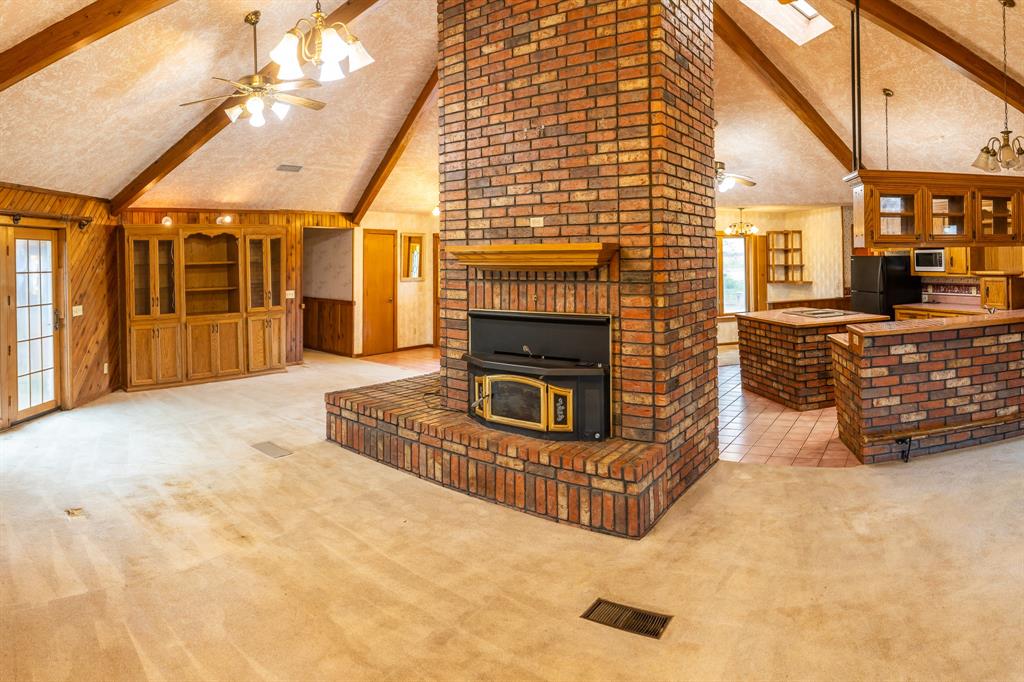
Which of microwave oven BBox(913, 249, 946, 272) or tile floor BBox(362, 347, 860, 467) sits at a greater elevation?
microwave oven BBox(913, 249, 946, 272)

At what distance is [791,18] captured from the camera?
6.50 metres

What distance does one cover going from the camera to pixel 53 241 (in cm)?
661

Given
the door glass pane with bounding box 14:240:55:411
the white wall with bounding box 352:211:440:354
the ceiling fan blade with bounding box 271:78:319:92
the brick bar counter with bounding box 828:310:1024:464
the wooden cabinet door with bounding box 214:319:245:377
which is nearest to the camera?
the brick bar counter with bounding box 828:310:1024:464

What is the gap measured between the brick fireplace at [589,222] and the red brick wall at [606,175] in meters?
0.01

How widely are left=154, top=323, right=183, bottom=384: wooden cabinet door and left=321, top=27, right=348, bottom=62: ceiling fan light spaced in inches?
200

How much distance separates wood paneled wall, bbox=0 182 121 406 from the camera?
6785 mm

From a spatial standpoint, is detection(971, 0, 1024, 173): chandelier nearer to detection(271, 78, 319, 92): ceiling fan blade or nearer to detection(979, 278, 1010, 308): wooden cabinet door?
detection(979, 278, 1010, 308): wooden cabinet door

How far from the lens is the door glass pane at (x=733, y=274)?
1165cm

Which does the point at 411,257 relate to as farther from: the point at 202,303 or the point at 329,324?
the point at 202,303

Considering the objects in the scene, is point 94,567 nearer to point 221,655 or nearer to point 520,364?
point 221,655

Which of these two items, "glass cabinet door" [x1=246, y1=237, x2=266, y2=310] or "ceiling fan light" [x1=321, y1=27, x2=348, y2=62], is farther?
"glass cabinet door" [x1=246, y1=237, x2=266, y2=310]

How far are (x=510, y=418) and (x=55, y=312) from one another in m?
5.34

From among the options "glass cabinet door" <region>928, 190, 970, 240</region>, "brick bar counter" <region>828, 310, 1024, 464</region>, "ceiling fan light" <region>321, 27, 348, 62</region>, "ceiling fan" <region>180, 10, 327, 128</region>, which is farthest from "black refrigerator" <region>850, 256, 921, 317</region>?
"ceiling fan light" <region>321, 27, 348, 62</region>

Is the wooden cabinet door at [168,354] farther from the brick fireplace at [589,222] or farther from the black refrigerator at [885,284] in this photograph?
the black refrigerator at [885,284]
